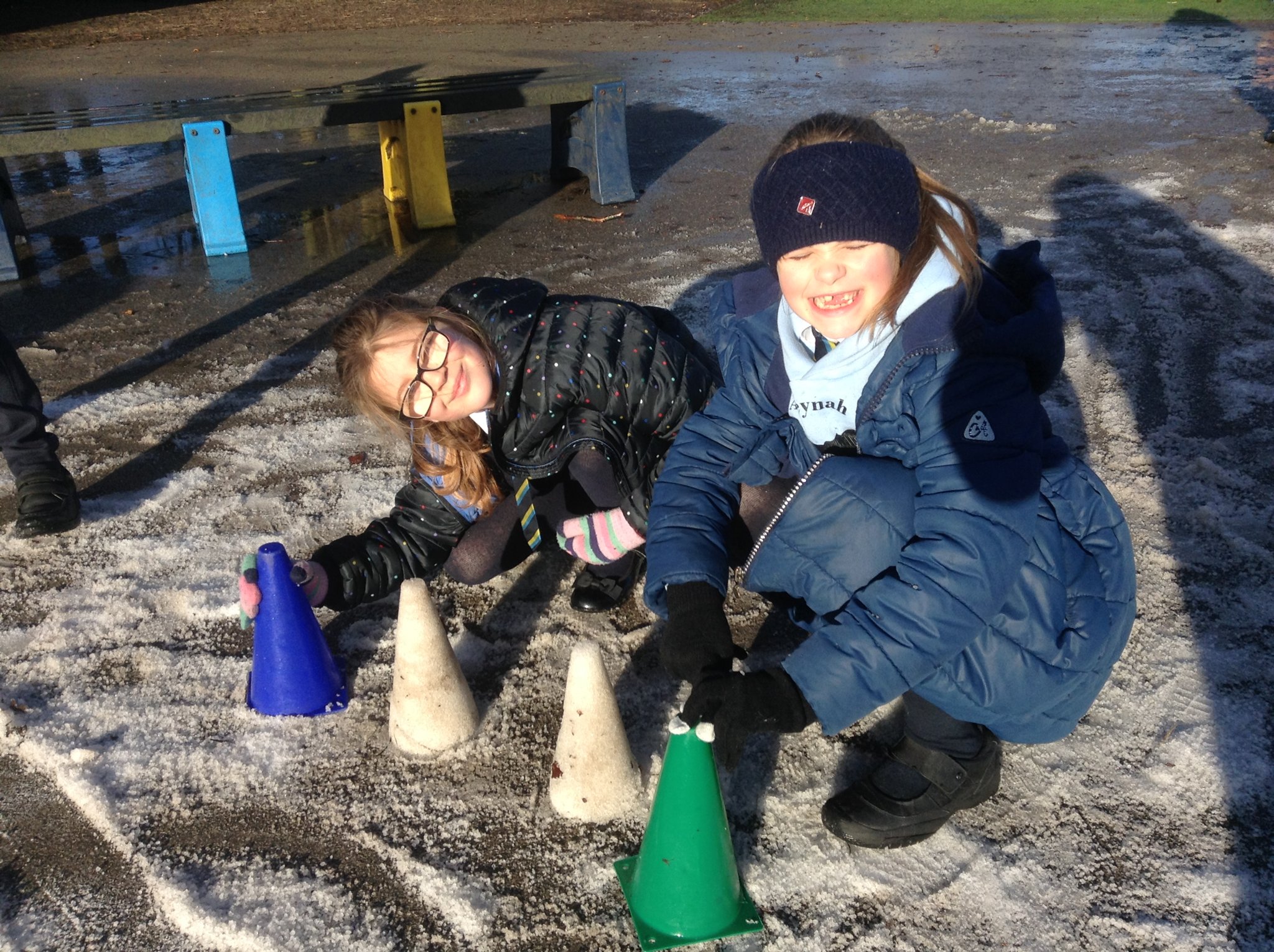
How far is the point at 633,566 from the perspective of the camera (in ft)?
9.34

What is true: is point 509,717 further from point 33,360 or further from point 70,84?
point 70,84

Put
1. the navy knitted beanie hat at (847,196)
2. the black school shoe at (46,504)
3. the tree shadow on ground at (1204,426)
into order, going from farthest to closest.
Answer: the black school shoe at (46,504), the tree shadow on ground at (1204,426), the navy knitted beanie hat at (847,196)

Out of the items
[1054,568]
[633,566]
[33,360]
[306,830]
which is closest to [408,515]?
[633,566]

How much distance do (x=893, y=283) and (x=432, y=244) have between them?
4.16 meters

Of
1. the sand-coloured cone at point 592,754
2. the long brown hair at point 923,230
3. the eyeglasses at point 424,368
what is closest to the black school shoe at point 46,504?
the eyeglasses at point 424,368

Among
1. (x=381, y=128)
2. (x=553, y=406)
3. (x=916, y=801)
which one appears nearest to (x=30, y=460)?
(x=553, y=406)

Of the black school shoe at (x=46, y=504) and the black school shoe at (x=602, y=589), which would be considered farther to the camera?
the black school shoe at (x=46, y=504)

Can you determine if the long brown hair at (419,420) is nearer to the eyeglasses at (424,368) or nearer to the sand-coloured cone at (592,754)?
the eyeglasses at (424,368)

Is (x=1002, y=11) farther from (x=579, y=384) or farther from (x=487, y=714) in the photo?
(x=487, y=714)

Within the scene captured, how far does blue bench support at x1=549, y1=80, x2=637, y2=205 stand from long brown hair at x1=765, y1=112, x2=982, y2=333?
4.34 m

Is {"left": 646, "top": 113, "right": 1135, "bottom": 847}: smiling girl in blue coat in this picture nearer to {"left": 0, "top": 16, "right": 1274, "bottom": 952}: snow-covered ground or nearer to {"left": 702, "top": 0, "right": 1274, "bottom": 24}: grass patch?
{"left": 0, "top": 16, "right": 1274, "bottom": 952}: snow-covered ground

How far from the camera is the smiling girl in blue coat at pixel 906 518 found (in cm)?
184

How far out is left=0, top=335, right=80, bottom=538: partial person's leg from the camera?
3141 mm

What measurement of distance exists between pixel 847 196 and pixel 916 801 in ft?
3.91
